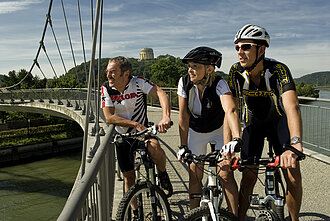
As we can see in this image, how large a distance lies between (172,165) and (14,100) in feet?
113

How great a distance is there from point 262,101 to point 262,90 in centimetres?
12

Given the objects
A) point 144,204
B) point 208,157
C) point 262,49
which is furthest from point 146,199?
point 262,49

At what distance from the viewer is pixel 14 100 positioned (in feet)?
120

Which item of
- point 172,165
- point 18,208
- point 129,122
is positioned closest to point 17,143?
point 18,208

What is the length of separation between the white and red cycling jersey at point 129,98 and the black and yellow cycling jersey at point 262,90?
3.30ft

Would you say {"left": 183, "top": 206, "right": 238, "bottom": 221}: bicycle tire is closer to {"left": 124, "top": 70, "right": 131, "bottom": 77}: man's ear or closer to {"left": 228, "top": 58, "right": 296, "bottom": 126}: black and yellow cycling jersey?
{"left": 228, "top": 58, "right": 296, "bottom": 126}: black and yellow cycling jersey

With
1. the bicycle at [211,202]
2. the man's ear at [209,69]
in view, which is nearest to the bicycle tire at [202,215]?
the bicycle at [211,202]

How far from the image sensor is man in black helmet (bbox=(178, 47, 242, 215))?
2.72 meters

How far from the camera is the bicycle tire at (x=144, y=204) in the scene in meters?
2.81

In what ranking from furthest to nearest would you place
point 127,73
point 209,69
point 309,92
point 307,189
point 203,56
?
point 309,92 → point 307,189 → point 127,73 → point 209,69 → point 203,56

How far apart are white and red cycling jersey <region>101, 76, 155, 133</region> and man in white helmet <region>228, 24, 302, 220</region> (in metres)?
1.06

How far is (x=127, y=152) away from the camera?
3479mm

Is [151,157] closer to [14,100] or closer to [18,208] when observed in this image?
[18,208]

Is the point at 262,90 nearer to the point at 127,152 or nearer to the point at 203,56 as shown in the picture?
the point at 203,56
